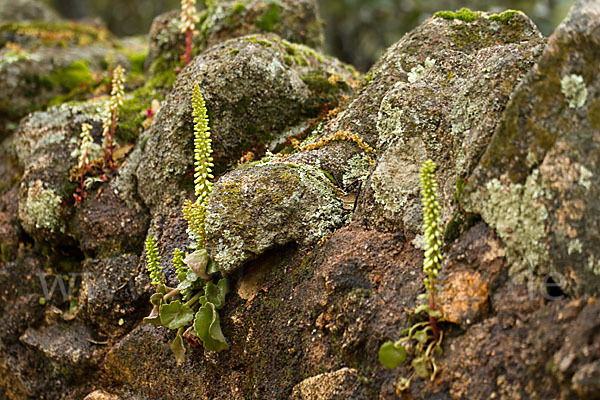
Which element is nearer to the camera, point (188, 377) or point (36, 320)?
point (188, 377)

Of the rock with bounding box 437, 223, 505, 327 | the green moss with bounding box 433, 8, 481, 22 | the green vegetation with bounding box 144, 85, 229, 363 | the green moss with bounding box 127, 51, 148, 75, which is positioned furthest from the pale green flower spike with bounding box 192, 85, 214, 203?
the green moss with bounding box 127, 51, 148, 75

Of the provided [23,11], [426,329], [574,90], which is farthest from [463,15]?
[23,11]

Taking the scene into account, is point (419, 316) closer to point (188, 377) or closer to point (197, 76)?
point (188, 377)

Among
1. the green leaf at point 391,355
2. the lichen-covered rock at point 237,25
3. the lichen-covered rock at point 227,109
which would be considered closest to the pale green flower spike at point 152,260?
the lichen-covered rock at point 227,109

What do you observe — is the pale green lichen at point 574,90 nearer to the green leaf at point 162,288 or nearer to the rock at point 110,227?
the green leaf at point 162,288

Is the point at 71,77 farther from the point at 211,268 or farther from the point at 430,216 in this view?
the point at 430,216

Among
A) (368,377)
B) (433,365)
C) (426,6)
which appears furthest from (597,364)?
(426,6)

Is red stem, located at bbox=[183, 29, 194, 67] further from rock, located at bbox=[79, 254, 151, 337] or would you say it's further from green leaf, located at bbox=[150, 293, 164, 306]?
green leaf, located at bbox=[150, 293, 164, 306]
